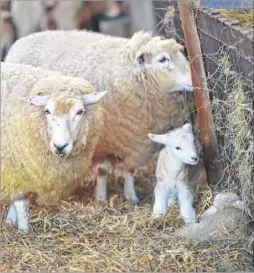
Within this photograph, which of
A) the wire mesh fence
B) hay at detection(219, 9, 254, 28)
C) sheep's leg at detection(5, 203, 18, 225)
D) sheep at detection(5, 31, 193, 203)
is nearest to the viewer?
the wire mesh fence

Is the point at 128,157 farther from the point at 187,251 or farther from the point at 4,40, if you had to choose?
the point at 4,40

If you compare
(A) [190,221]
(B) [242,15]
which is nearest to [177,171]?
(A) [190,221]

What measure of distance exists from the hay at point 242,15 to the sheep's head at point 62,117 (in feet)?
4.52

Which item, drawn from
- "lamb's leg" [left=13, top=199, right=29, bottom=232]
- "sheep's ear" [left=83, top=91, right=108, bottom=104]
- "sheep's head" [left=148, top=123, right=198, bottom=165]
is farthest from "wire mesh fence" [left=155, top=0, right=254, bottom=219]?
"lamb's leg" [left=13, top=199, right=29, bottom=232]

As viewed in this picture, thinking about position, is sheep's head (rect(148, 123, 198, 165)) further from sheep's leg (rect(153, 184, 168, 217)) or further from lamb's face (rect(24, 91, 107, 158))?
lamb's face (rect(24, 91, 107, 158))

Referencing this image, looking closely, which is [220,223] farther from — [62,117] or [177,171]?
[62,117]

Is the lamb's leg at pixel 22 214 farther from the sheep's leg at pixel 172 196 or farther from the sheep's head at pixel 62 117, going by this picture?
the sheep's leg at pixel 172 196

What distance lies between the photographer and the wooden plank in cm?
652

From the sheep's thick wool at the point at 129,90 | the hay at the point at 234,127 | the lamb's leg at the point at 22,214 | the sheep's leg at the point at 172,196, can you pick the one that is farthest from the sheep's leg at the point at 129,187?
the lamb's leg at the point at 22,214

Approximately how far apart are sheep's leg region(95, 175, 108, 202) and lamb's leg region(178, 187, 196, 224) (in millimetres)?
1215

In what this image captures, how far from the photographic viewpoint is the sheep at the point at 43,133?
Result: 6.95 m

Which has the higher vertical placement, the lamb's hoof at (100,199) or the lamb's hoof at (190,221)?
the lamb's hoof at (190,221)

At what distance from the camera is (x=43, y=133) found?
704 cm

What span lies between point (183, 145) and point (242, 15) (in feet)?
4.05
